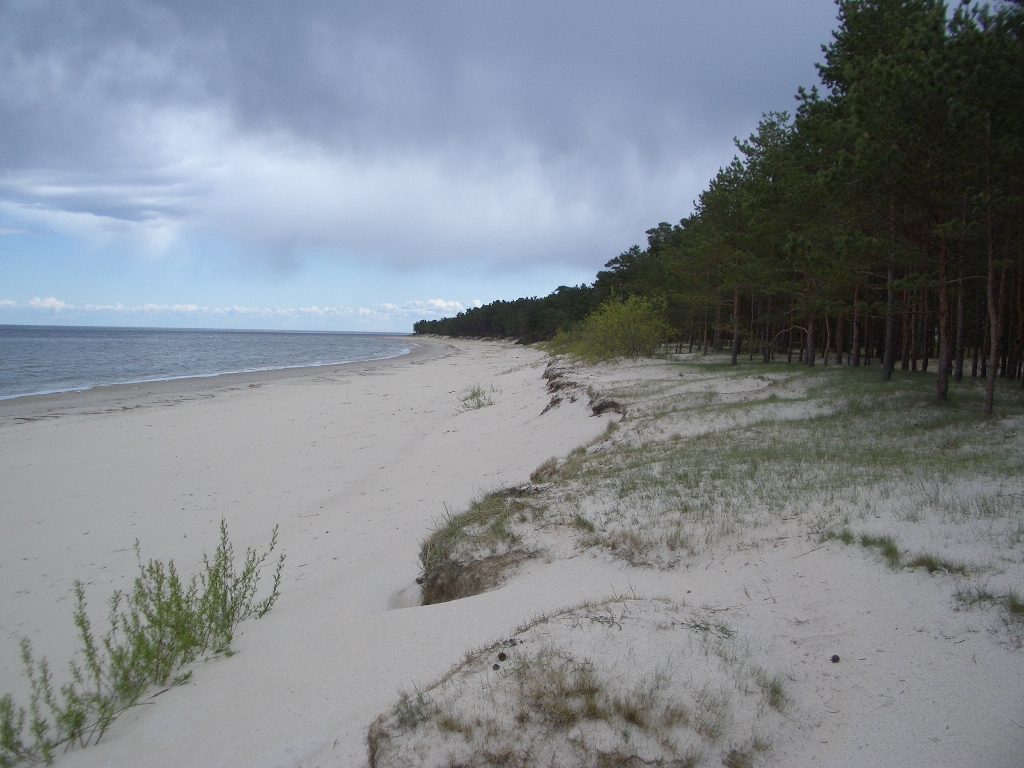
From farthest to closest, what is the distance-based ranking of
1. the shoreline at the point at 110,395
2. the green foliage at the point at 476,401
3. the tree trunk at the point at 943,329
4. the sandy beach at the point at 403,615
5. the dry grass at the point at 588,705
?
the shoreline at the point at 110,395
the green foliage at the point at 476,401
the tree trunk at the point at 943,329
the sandy beach at the point at 403,615
the dry grass at the point at 588,705

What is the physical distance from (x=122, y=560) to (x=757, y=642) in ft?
24.8

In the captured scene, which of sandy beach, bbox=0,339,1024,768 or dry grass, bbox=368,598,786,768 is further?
sandy beach, bbox=0,339,1024,768

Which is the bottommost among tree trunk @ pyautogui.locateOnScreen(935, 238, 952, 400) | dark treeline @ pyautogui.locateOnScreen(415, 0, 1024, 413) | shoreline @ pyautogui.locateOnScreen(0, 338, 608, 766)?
shoreline @ pyautogui.locateOnScreen(0, 338, 608, 766)

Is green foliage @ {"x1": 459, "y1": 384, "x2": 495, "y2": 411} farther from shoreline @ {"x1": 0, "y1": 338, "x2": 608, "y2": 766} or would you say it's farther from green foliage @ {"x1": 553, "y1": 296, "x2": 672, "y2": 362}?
A: green foliage @ {"x1": 553, "y1": 296, "x2": 672, "y2": 362}

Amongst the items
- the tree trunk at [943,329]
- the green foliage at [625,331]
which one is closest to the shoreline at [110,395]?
the green foliage at [625,331]

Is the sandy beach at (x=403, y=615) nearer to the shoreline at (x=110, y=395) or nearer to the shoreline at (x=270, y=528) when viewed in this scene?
the shoreline at (x=270, y=528)

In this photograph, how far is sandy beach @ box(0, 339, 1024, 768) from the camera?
3.00 meters

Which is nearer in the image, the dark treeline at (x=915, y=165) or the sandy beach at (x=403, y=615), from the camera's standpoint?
the sandy beach at (x=403, y=615)

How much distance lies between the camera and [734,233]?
25469mm

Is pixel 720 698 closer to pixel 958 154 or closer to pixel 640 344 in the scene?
pixel 958 154

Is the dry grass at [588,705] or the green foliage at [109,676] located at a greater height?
the dry grass at [588,705]

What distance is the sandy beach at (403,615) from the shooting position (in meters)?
3.00

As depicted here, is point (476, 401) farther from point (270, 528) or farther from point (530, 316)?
point (530, 316)

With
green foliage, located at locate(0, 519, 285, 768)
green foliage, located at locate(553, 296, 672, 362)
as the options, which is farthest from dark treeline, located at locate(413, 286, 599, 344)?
green foliage, located at locate(0, 519, 285, 768)
